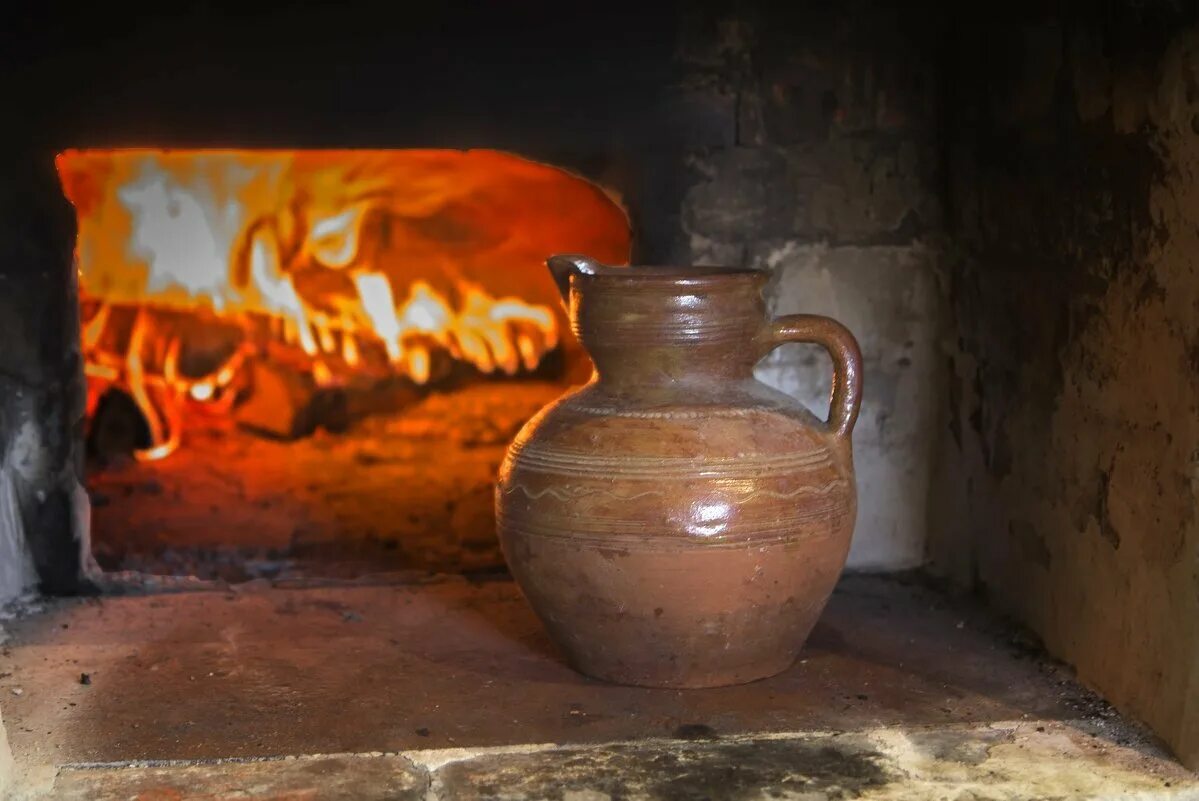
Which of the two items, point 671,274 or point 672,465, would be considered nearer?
point 672,465

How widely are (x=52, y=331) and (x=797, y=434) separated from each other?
5.64 feet

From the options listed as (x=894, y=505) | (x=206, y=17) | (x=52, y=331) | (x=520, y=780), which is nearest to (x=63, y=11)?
(x=206, y=17)

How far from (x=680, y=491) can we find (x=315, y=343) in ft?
7.21

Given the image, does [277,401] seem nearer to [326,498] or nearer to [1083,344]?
[326,498]

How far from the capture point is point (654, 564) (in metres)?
2.38

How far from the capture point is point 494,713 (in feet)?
7.93

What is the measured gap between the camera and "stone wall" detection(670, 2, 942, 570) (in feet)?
10.3

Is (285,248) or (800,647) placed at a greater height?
(285,248)

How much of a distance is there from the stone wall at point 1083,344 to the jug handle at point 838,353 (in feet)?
1.38

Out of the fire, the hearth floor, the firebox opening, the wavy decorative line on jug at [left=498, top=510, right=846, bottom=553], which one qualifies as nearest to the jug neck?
the wavy decorative line on jug at [left=498, top=510, right=846, bottom=553]

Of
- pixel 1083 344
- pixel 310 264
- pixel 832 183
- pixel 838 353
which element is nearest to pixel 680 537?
pixel 838 353

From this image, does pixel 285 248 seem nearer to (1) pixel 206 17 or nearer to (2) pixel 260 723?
(1) pixel 206 17

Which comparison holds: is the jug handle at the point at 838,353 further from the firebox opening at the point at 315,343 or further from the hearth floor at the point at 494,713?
the firebox opening at the point at 315,343

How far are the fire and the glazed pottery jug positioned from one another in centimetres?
122
